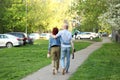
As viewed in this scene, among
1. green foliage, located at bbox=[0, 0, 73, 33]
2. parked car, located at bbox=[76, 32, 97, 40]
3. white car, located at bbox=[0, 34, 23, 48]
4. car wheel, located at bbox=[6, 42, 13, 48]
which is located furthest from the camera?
parked car, located at bbox=[76, 32, 97, 40]

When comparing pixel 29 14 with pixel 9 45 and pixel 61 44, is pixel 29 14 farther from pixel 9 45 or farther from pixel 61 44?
pixel 61 44

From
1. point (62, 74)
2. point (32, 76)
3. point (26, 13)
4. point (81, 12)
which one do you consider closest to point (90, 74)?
point (62, 74)

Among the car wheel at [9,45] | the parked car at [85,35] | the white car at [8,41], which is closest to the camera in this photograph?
the white car at [8,41]

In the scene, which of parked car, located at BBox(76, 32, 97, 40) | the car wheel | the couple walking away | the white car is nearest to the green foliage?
parked car, located at BBox(76, 32, 97, 40)

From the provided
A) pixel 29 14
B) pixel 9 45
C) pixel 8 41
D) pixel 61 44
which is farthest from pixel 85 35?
pixel 61 44

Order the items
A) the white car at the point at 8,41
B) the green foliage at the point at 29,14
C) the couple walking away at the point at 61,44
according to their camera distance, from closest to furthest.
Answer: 1. the couple walking away at the point at 61,44
2. the white car at the point at 8,41
3. the green foliage at the point at 29,14

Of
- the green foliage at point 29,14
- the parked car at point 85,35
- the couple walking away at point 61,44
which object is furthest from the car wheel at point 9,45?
the parked car at point 85,35

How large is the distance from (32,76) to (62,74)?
44.0 inches

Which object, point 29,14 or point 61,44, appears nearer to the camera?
point 61,44

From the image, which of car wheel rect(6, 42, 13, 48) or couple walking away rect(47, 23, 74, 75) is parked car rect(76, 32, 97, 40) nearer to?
car wheel rect(6, 42, 13, 48)

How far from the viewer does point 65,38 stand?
13.6 metres

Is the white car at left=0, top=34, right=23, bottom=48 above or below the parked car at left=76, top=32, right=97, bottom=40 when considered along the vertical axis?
above

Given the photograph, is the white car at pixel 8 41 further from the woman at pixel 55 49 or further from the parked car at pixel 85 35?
the parked car at pixel 85 35

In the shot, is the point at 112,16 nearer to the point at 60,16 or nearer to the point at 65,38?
the point at 65,38
